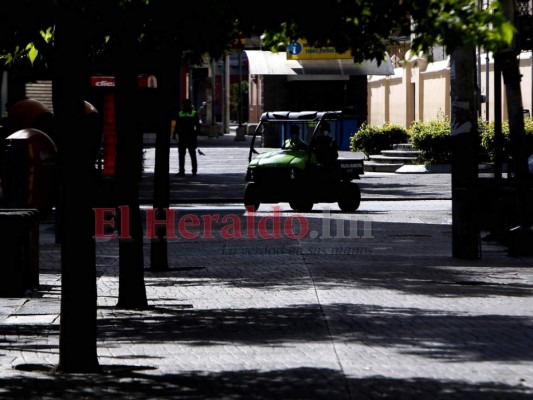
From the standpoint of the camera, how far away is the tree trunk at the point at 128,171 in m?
12.8

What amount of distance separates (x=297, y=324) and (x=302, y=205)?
13780 millimetres

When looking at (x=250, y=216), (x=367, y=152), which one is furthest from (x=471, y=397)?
(x=367, y=152)

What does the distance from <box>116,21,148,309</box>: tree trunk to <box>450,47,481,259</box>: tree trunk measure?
18.6ft

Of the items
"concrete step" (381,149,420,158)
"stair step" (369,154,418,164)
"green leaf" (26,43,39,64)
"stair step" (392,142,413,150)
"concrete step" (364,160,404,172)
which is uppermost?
"green leaf" (26,43,39,64)

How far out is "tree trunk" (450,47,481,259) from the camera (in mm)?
17453

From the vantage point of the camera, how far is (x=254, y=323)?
461 inches

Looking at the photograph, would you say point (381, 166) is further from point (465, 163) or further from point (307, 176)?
point (465, 163)

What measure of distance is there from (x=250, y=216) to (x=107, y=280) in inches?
363

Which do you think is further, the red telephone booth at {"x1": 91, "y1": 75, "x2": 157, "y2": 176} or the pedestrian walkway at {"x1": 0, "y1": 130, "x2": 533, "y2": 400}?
the red telephone booth at {"x1": 91, "y1": 75, "x2": 157, "y2": 176}

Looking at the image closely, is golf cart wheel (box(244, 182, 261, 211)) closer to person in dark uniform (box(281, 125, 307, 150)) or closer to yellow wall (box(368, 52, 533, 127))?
person in dark uniform (box(281, 125, 307, 150))

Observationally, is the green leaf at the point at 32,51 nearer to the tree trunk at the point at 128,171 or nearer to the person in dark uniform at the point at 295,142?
the tree trunk at the point at 128,171

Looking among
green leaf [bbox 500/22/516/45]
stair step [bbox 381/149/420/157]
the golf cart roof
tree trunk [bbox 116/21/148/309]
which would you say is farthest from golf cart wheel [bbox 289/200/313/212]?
green leaf [bbox 500/22/516/45]

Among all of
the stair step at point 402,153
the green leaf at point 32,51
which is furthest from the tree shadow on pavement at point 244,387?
the stair step at point 402,153

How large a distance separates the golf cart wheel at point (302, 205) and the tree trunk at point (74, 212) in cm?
1600
